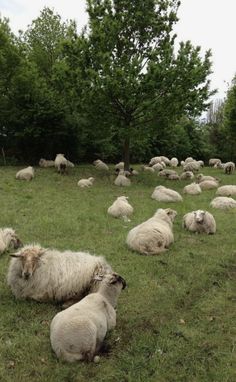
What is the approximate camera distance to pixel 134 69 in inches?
844

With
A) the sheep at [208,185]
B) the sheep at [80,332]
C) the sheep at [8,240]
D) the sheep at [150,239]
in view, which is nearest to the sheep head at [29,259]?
the sheep at [80,332]

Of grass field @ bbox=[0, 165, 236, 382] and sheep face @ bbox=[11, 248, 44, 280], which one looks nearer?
grass field @ bbox=[0, 165, 236, 382]

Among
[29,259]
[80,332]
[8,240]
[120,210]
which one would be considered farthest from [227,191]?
[80,332]

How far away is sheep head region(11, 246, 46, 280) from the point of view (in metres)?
7.38

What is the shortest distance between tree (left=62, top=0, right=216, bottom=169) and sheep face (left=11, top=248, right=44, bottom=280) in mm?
14675

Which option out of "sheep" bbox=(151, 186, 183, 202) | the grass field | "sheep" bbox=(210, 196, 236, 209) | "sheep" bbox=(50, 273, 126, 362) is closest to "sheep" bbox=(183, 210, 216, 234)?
the grass field

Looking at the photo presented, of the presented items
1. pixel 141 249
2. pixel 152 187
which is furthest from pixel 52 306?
pixel 152 187

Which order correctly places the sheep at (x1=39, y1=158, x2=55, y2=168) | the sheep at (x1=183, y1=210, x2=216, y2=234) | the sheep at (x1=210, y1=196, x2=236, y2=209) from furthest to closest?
the sheep at (x1=39, y1=158, x2=55, y2=168), the sheep at (x1=210, y1=196, x2=236, y2=209), the sheep at (x1=183, y1=210, x2=216, y2=234)

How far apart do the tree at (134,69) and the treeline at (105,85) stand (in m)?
0.05

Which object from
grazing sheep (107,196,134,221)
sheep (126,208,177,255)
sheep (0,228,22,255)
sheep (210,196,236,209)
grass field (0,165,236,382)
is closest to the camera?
grass field (0,165,236,382)

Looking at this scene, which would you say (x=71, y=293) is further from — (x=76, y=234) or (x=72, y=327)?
(x=76, y=234)

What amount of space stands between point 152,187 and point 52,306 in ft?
49.7

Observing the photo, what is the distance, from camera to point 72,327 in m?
5.71

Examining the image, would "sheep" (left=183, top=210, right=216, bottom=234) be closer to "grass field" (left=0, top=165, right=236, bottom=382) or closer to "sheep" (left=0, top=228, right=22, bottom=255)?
"grass field" (left=0, top=165, right=236, bottom=382)
